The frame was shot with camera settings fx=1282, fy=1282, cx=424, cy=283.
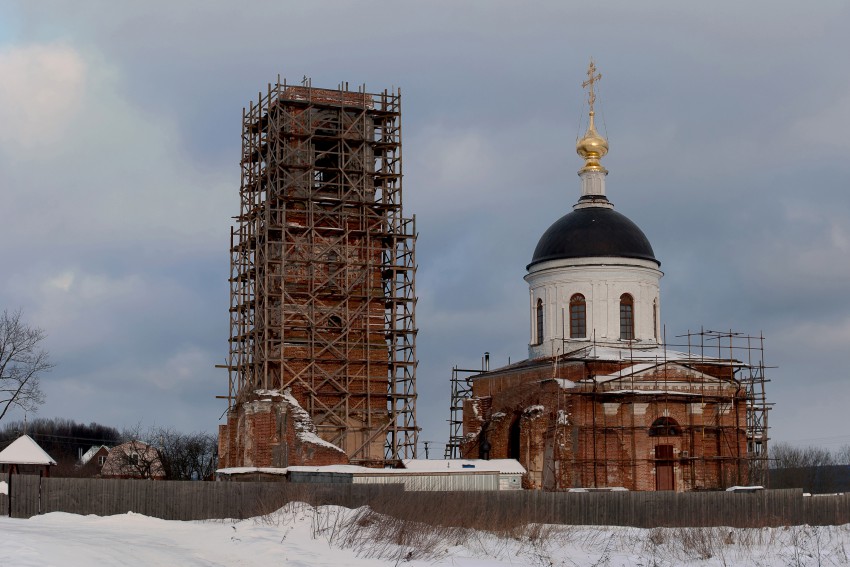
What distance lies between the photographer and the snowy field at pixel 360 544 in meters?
17.5

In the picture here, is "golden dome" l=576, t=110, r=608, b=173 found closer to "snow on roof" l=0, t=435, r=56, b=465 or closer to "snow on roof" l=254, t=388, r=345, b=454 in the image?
"snow on roof" l=254, t=388, r=345, b=454

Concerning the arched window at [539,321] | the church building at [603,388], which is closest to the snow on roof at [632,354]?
the church building at [603,388]

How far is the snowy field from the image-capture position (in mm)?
17484

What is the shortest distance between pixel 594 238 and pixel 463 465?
8.22 metres

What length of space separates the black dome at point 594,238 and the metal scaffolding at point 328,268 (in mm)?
4349

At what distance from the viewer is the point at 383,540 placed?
2069 cm

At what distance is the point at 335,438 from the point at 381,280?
15.4ft

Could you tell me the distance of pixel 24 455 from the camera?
95.8ft

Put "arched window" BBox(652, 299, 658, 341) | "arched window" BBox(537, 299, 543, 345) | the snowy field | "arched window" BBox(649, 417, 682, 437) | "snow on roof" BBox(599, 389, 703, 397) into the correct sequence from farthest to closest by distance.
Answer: "arched window" BBox(537, 299, 543, 345) → "arched window" BBox(652, 299, 658, 341) → "arched window" BBox(649, 417, 682, 437) → "snow on roof" BBox(599, 389, 703, 397) → the snowy field

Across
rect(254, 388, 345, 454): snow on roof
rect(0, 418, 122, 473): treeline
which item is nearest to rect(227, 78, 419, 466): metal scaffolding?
rect(254, 388, 345, 454): snow on roof

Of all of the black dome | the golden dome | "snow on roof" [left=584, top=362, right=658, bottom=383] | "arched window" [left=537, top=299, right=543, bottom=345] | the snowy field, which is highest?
the golden dome

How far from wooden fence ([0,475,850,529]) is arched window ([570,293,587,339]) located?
9.16m

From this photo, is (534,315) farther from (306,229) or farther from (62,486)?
(62,486)

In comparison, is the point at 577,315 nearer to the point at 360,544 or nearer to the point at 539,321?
the point at 539,321
